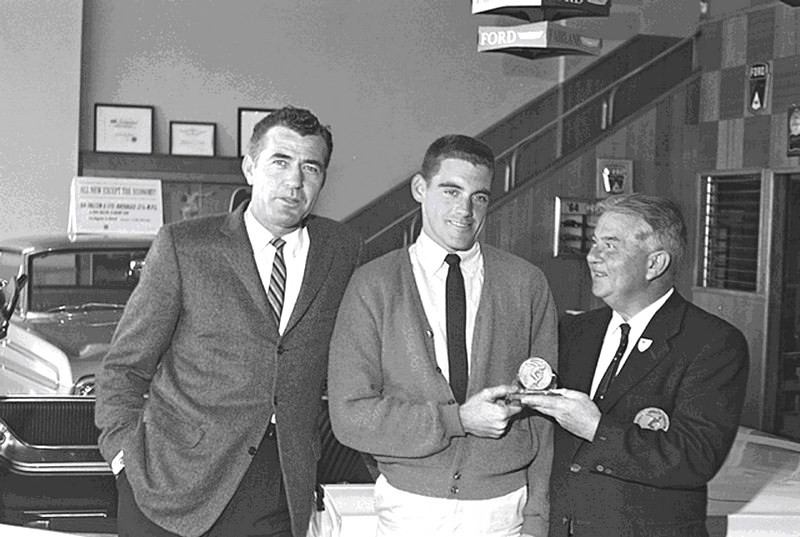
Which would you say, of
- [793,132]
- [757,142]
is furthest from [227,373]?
[757,142]

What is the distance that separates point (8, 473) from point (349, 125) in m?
8.47

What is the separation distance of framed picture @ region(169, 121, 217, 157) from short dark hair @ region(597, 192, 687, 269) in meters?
8.79

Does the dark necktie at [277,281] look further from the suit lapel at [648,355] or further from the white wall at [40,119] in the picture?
the white wall at [40,119]

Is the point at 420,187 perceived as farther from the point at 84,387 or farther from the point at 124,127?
the point at 124,127

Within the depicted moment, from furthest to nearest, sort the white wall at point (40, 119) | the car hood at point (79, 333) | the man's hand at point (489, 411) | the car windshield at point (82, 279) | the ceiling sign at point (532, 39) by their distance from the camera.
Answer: the white wall at point (40, 119)
the ceiling sign at point (532, 39)
the car windshield at point (82, 279)
the car hood at point (79, 333)
the man's hand at point (489, 411)

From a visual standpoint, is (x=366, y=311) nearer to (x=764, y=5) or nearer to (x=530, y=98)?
(x=764, y=5)

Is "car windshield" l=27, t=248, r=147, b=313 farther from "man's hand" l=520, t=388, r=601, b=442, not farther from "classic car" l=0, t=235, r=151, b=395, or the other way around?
"man's hand" l=520, t=388, r=601, b=442

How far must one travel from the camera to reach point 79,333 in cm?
589

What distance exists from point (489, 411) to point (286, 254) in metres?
0.62

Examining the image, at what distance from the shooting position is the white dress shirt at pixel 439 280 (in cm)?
249

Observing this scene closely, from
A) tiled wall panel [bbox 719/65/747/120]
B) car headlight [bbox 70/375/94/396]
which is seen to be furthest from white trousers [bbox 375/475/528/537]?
tiled wall panel [bbox 719/65/747/120]

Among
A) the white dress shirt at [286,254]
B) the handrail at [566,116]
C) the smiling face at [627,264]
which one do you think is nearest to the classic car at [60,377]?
the white dress shirt at [286,254]

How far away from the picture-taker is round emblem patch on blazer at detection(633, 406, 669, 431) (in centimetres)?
233

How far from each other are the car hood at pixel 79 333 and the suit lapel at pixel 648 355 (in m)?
3.76
